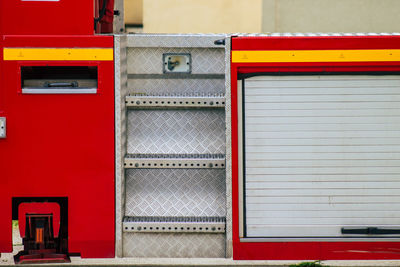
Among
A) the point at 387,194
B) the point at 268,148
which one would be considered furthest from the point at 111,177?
the point at 387,194

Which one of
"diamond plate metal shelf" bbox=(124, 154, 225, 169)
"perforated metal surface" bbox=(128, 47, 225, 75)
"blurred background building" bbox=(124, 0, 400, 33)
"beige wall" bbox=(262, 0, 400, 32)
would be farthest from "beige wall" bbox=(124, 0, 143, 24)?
"diamond plate metal shelf" bbox=(124, 154, 225, 169)

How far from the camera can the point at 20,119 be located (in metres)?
4.46

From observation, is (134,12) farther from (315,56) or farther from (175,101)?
(315,56)

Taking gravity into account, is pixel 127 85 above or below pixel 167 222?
above

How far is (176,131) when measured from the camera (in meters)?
4.64

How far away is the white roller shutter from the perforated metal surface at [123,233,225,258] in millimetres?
264

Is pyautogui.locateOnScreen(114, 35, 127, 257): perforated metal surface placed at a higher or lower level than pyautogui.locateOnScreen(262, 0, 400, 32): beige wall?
lower

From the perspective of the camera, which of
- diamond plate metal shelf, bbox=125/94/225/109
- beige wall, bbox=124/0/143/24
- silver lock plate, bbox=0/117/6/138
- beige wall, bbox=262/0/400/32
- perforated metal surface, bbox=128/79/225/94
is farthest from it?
beige wall, bbox=124/0/143/24

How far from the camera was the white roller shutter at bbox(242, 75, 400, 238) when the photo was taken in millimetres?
4500

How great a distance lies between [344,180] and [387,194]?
0.33m

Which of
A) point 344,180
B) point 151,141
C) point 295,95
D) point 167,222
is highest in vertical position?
point 295,95

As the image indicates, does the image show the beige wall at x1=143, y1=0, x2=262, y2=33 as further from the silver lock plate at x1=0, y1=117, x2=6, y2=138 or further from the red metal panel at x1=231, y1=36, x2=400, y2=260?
the silver lock plate at x1=0, y1=117, x2=6, y2=138

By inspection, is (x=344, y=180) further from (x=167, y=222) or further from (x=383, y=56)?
(x=167, y=222)

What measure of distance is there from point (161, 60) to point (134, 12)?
10.6 meters
